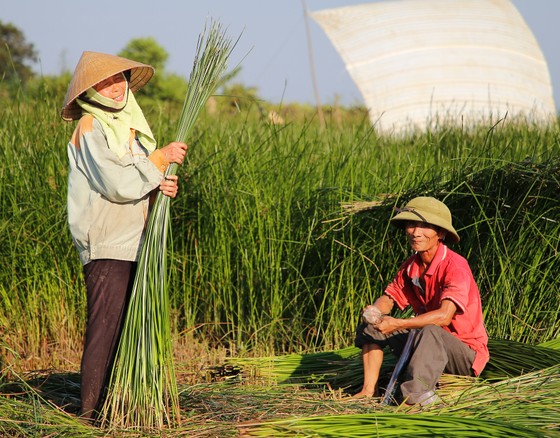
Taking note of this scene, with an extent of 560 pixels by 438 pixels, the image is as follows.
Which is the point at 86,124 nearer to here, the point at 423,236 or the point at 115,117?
the point at 115,117

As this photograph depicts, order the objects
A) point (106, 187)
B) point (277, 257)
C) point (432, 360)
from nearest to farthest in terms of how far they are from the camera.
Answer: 1. point (106, 187)
2. point (432, 360)
3. point (277, 257)

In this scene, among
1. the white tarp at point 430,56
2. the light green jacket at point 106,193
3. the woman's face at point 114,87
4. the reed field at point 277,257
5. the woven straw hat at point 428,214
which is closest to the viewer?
the light green jacket at point 106,193

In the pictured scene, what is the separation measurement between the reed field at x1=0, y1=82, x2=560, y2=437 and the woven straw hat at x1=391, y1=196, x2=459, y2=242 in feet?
1.86

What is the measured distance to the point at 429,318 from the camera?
3.83 meters

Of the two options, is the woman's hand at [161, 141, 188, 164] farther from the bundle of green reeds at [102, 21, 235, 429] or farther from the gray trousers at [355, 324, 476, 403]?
the gray trousers at [355, 324, 476, 403]

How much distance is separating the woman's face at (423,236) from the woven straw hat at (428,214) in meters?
0.03

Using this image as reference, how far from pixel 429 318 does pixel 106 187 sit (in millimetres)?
1431

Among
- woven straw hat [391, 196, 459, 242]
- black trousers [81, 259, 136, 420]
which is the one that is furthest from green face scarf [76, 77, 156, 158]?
woven straw hat [391, 196, 459, 242]

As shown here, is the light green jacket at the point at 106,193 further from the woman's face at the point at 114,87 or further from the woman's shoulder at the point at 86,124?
the woman's face at the point at 114,87

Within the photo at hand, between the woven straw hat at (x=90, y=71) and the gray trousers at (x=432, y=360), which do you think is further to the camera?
the gray trousers at (x=432, y=360)

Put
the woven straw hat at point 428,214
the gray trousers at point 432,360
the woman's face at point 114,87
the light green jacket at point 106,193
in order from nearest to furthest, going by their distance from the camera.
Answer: the light green jacket at point 106,193 < the woman's face at point 114,87 < the gray trousers at point 432,360 < the woven straw hat at point 428,214

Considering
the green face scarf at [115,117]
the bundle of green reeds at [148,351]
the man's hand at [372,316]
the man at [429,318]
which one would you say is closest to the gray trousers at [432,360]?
the man at [429,318]

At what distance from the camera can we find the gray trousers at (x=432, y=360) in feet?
12.2

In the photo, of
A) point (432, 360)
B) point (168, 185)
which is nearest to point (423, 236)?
point (432, 360)
